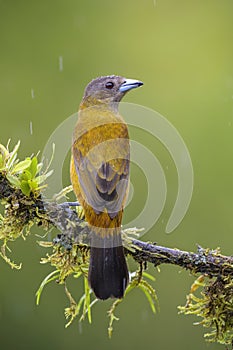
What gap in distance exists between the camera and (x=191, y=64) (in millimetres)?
6207

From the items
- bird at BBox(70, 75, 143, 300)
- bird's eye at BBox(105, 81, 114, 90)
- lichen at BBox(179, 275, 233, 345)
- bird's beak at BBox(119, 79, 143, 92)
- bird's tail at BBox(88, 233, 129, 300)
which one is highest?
bird's eye at BBox(105, 81, 114, 90)

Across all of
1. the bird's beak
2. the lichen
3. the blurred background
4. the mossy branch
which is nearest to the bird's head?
the bird's beak

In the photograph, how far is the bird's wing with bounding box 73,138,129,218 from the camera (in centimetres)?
269

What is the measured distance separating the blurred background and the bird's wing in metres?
2.46

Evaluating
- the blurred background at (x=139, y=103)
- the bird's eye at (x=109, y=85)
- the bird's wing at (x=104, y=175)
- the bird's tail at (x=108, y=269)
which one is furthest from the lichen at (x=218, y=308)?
the blurred background at (x=139, y=103)

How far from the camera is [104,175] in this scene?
9.16 ft

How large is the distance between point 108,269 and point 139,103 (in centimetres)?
345

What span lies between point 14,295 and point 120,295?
146 inches

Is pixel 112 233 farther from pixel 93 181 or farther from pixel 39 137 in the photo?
pixel 39 137

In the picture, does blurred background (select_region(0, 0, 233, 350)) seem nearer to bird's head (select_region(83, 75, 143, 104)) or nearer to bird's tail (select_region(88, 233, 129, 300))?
bird's head (select_region(83, 75, 143, 104))

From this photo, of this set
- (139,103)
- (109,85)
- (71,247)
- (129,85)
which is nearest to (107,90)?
(109,85)

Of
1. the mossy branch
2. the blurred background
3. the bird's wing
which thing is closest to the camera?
the mossy branch

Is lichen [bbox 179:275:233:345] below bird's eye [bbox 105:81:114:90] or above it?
below

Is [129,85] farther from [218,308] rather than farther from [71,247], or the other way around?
[218,308]
